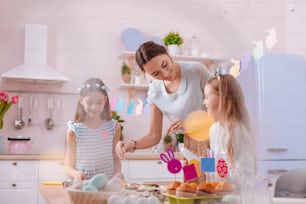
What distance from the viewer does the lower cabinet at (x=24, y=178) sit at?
2.42m

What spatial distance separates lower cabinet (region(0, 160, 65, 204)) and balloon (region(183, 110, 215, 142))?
1.20 metres

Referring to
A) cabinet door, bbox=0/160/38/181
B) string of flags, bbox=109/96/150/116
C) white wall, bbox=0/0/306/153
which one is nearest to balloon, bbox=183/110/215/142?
cabinet door, bbox=0/160/38/181

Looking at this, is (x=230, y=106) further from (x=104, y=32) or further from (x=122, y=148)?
(x=104, y=32)

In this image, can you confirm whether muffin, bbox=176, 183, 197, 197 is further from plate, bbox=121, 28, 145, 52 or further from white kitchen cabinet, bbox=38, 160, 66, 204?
plate, bbox=121, 28, 145, 52

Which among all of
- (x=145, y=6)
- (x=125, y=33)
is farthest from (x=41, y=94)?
(x=145, y=6)

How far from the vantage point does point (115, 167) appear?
4.99 feet

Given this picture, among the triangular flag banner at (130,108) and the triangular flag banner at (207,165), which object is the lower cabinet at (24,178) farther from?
the triangular flag banner at (207,165)

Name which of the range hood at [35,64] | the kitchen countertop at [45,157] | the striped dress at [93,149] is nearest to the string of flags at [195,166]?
the striped dress at [93,149]

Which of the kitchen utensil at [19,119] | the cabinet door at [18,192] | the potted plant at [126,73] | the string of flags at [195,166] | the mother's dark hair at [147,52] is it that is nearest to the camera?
the string of flags at [195,166]

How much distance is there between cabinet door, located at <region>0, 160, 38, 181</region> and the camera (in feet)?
7.95

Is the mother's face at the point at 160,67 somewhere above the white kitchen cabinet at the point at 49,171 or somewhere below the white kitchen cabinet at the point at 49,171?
above

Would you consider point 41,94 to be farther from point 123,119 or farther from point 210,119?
point 210,119

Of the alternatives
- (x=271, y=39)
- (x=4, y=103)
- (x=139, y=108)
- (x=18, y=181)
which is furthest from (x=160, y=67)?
(x=271, y=39)

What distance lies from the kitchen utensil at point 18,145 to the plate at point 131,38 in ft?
2.81
